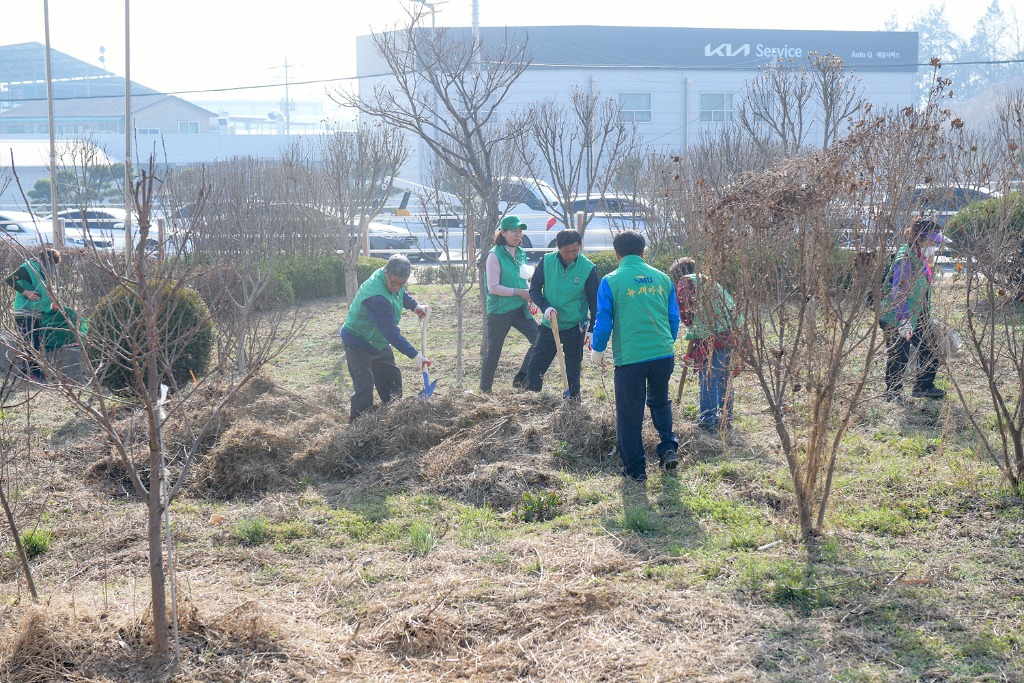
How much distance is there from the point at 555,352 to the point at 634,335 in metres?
1.84

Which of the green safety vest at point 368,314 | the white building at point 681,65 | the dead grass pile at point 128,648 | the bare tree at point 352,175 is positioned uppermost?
the white building at point 681,65

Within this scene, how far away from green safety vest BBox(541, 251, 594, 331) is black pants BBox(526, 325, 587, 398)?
0.29 ft

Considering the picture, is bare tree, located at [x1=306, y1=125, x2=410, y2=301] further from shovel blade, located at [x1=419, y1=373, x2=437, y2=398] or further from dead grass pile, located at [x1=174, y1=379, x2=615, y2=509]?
dead grass pile, located at [x1=174, y1=379, x2=615, y2=509]

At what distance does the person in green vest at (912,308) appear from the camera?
442 cm

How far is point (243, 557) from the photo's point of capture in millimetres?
4625

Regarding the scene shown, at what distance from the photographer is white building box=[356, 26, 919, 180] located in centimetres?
3919

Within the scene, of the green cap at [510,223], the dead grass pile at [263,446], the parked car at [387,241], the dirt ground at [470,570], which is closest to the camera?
the dirt ground at [470,570]

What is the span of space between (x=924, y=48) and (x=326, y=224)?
78.8 m

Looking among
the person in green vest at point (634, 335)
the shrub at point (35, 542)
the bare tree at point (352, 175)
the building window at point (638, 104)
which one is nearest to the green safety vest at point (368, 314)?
the person in green vest at point (634, 335)

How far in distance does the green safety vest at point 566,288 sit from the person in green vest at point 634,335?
51.1 inches

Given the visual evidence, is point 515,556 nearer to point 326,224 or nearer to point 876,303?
point 876,303

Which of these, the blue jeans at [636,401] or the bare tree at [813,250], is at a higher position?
the bare tree at [813,250]

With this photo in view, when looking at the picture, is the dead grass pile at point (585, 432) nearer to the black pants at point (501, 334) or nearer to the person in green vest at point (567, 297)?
the person in green vest at point (567, 297)

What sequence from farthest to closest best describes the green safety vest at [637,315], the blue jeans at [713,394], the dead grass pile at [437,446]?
the blue jeans at [713,394] → the dead grass pile at [437,446] → the green safety vest at [637,315]
